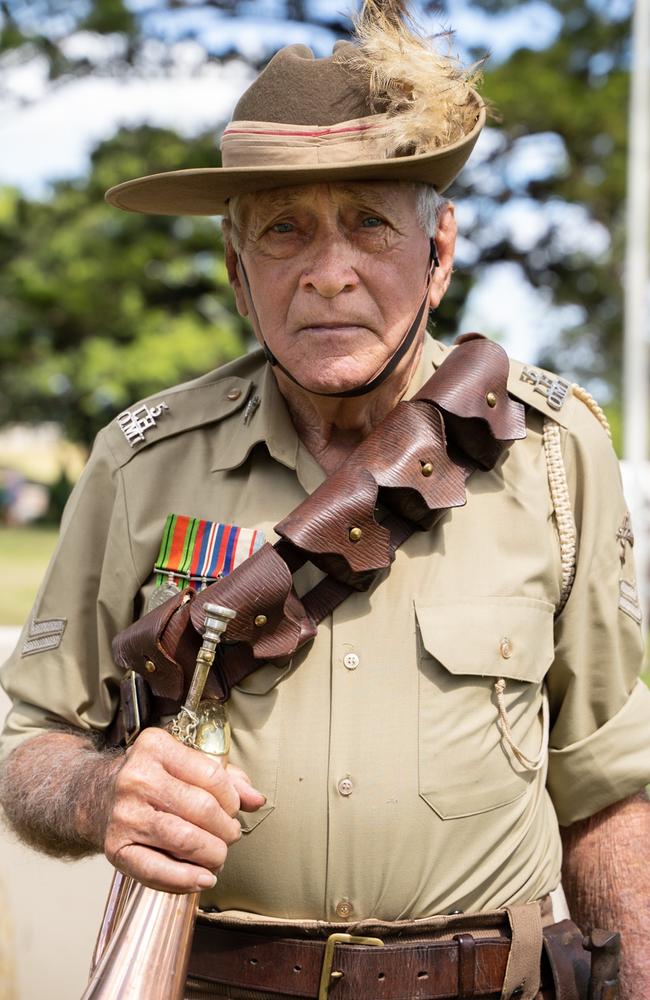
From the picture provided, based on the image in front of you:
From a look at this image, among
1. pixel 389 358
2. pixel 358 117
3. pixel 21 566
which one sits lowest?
pixel 21 566

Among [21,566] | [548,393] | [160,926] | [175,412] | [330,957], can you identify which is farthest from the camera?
[21,566]

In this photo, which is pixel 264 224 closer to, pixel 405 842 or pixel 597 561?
pixel 597 561

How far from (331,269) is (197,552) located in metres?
0.54

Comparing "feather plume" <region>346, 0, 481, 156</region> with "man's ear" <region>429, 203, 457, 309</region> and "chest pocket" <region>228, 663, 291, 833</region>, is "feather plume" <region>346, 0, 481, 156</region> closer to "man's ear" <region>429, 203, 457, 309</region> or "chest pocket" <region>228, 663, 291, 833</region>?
"man's ear" <region>429, 203, 457, 309</region>

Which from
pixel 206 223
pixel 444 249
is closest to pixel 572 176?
pixel 206 223

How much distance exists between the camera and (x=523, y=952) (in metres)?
2.02

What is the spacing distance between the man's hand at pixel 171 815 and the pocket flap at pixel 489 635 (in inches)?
16.4

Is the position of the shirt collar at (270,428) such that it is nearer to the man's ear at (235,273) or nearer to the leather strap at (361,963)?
the man's ear at (235,273)

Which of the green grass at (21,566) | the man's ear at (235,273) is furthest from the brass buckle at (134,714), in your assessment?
the green grass at (21,566)

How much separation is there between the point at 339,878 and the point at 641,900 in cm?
63

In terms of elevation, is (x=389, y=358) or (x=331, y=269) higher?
(x=331, y=269)

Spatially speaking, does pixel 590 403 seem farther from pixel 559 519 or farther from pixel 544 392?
pixel 559 519

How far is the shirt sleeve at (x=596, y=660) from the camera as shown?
7.13 feet

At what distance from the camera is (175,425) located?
2.34 metres
